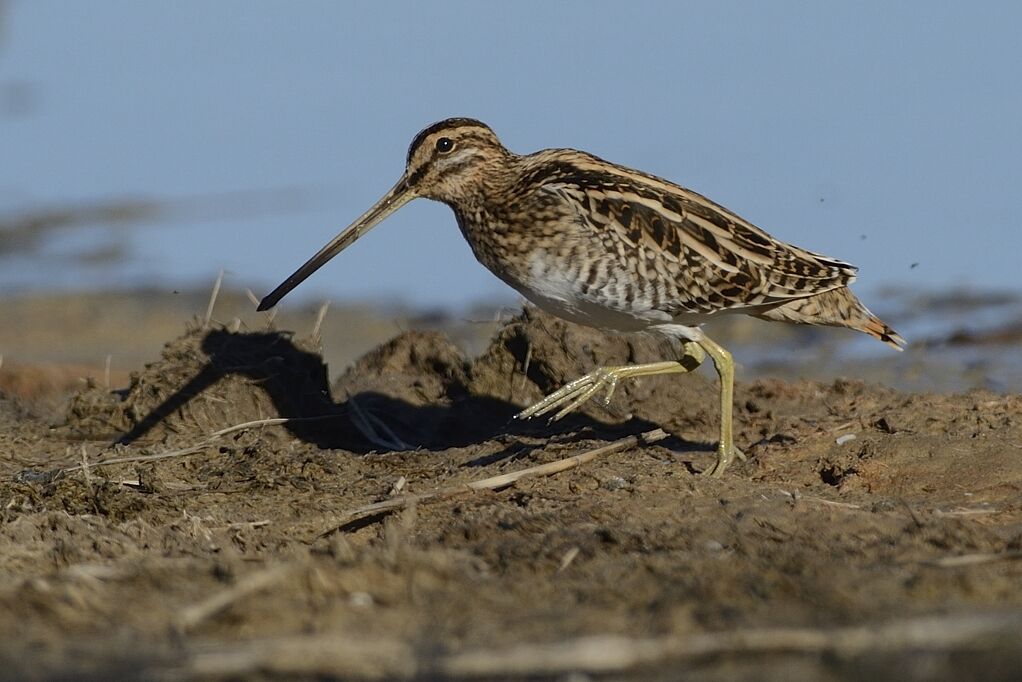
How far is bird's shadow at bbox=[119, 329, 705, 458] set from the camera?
8312mm

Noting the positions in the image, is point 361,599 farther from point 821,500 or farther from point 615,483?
point 615,483

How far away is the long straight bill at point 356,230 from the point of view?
27.1 ft

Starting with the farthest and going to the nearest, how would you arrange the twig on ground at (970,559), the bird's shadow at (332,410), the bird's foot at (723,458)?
the bird's shadow at (332,410)
the bird's foot at (723,458)
the twig on ground at (970,559)

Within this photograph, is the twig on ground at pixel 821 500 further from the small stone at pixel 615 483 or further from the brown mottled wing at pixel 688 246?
the brown mottled wing at pixel 688 246

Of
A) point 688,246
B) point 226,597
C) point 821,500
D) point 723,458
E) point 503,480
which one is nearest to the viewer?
point 226,597

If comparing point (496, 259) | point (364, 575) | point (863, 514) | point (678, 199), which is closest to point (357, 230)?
point (496, 259)

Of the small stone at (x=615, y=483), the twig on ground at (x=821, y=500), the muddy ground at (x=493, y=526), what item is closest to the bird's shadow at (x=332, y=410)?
the muddy ground at (x=493, y=526)

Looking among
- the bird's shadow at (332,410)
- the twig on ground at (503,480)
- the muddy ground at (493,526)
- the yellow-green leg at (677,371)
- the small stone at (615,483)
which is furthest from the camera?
the bird's shadow at (332,410)

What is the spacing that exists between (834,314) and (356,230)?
2416 millimetres

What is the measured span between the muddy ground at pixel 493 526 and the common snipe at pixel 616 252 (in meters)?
0.52

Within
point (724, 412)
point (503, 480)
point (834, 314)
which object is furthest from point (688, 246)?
point (503, 480)

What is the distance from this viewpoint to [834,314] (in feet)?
26.3

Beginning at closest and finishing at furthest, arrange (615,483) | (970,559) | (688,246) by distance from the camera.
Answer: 1. (970,559)
2. (615,483)
3. (688,246)

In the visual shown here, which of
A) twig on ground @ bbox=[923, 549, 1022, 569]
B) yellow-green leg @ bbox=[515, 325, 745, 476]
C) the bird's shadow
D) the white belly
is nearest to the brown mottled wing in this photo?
the white belly
